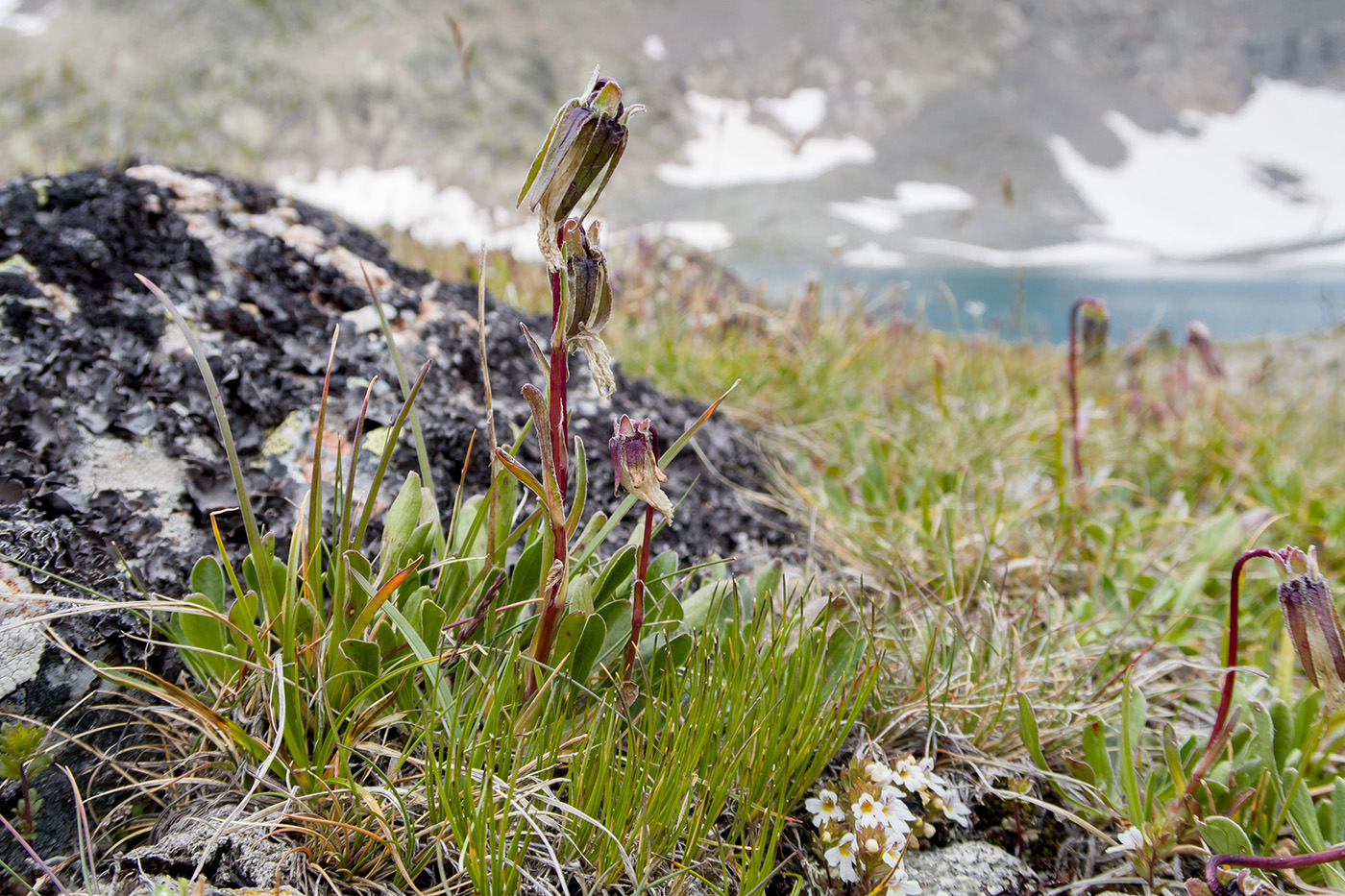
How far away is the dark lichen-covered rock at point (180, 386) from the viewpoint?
1168 mm

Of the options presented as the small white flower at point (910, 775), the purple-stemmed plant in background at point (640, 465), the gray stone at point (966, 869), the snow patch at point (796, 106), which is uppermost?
the snow patch at point (796, 106)

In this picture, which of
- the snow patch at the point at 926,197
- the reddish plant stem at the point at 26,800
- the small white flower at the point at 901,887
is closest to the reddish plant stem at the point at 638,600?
the small white flower at the point at 901,887

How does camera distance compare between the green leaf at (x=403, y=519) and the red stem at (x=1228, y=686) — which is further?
the green leaf at (x=403, y=519)

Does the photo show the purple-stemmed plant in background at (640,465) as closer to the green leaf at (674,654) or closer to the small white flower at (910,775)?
the green leaf at (674,654)

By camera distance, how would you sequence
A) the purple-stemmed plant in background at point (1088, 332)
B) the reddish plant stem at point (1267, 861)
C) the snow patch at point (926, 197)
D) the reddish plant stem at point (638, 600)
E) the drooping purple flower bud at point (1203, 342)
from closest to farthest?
the reddish plant stem at point (1267, 861) < the reddish plant stem at point (638, 600) < the purple-stemmed plant in background at point (1088, 332) < the drooping purple flower bud at point (1203, 342) < the snow patch at point (926, 197)

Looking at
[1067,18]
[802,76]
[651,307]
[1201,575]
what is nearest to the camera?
[1201,575]

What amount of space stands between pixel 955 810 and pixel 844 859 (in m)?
0.27

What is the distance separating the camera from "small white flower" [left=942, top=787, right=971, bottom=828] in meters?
1.20

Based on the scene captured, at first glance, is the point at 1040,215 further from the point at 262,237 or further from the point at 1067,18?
the point at 262,237

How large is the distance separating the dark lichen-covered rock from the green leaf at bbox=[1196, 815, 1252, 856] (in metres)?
1.15

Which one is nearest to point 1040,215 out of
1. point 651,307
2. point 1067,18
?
point 1067,18

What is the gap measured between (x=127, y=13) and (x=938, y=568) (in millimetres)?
73537

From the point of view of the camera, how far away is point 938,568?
82.4 inches

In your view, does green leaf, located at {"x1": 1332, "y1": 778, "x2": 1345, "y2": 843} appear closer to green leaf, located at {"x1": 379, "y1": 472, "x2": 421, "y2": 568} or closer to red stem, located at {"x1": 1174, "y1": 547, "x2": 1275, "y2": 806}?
red stem, located at {"x1": 1174, "y1": 547, "x2": 1275, "y2": 806}
